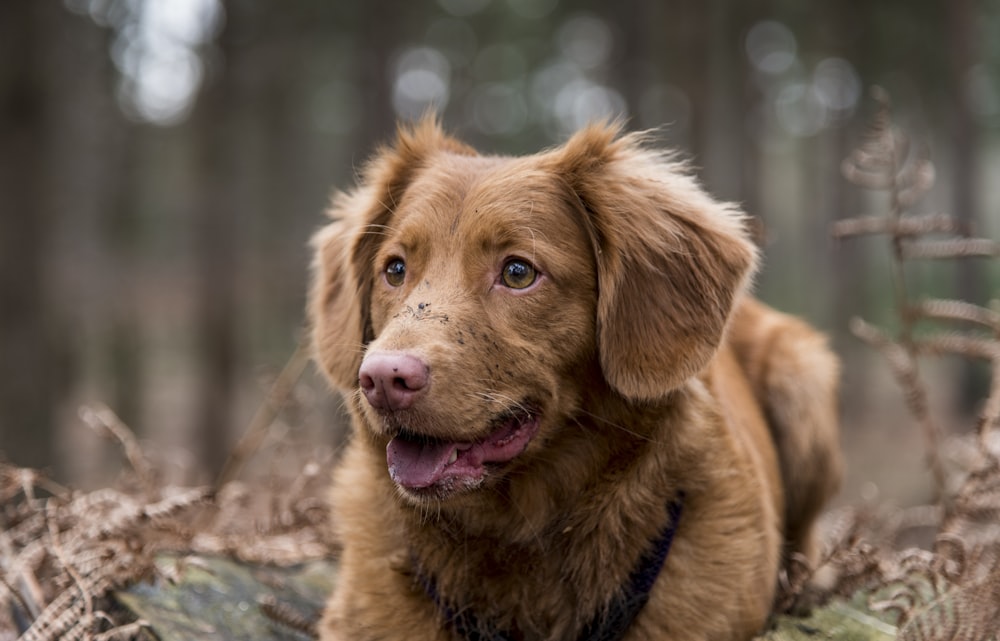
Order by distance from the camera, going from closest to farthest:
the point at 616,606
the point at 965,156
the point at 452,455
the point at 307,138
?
the point at 452,455 → the point at 616,606 → the point at 965,156 → the point at 307,138

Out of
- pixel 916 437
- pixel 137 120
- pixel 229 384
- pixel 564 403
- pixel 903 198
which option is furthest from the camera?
pixel 137 120

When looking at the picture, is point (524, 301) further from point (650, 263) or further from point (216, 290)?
point (216, 290)

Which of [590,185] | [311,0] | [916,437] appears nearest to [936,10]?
[916,437]

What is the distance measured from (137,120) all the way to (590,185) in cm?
1916

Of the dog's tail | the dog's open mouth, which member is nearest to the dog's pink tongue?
the dog's open mouth

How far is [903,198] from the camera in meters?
4.53

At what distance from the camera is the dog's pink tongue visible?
119 inches

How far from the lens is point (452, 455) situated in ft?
10.0

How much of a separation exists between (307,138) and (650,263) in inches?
1331

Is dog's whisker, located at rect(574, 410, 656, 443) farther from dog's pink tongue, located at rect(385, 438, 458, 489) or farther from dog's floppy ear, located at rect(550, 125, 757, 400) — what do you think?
dog's pink tongue, located at rect(385, 438, 458, 489)

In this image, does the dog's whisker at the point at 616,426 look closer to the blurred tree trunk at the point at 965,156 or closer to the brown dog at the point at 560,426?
the brown dog at the point at 560,426

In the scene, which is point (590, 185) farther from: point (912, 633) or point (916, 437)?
point (916, 437)

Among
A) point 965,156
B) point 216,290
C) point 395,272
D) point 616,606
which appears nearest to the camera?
point 616,606

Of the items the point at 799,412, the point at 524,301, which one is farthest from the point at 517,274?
the point at 799,412
